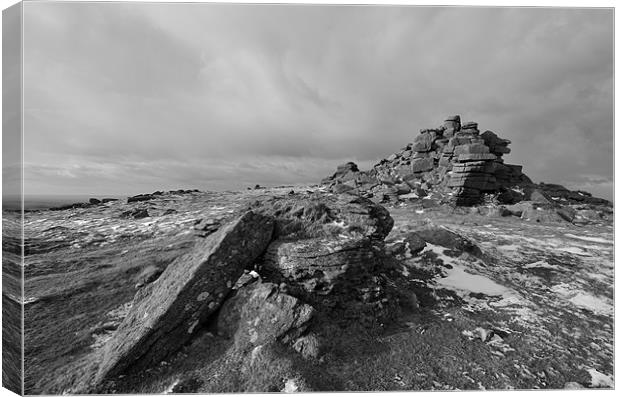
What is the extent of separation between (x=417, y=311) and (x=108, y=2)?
31.6ft

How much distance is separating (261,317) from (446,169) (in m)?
28.9

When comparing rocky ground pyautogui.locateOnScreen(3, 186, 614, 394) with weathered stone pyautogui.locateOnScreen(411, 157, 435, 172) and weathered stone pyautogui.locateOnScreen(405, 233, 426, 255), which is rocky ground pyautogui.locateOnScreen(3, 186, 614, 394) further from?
weathered stone pyautogui.locateOnScreen(411, 157, 435, 172)

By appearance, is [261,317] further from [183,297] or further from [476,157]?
[476,157]

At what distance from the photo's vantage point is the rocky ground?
4.39 m

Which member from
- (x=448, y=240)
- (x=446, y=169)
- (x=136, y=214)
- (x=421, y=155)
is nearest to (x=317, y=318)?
(x=448, y=240)

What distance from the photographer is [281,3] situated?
577 cm

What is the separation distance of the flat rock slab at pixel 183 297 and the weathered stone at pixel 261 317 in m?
0.37

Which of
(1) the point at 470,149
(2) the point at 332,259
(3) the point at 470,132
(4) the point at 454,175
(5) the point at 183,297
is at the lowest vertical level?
(5) the point at 183,297

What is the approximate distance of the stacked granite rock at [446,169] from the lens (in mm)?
24531

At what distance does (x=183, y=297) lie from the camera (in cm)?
480

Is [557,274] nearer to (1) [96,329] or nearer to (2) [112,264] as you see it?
(1) [96,329]

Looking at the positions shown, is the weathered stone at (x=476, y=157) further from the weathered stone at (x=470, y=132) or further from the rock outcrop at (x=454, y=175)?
the weathered stone at (x=470, y=132)

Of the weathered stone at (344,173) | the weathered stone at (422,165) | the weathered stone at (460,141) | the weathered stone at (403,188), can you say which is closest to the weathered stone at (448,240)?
the weathered stone at (403,188)

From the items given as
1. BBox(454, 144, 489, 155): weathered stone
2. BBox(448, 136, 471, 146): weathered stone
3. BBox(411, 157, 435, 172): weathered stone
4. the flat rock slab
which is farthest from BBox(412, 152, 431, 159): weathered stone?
the flat rock slab
